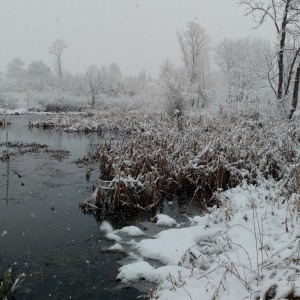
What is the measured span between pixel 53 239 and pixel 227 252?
239 cm

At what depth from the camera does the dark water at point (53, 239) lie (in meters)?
3.55

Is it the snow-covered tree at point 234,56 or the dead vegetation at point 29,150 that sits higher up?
the snow-covered tree at point 234,56

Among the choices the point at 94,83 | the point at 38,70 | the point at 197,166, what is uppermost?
the point at 38,70

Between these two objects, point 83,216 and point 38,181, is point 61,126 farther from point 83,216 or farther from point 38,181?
point 83,216

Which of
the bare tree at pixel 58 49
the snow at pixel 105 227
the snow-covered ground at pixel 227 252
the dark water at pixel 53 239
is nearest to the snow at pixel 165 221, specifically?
the snow-covered ground at pixel 227 252

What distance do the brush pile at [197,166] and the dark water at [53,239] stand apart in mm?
675

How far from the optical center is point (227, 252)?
147 inches

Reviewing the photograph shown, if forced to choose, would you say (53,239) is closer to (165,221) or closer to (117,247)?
(117,247)

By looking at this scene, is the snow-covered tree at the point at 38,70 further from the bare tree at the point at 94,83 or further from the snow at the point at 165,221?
the snow at the point at 165,221

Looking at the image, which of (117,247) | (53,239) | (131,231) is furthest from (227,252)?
(53,239)

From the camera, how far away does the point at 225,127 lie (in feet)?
27.7

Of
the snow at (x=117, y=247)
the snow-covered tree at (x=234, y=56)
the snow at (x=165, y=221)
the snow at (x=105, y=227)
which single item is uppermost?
the snow-covered tree at (x=234, y=56)

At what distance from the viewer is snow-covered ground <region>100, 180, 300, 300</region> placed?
2.75 meters

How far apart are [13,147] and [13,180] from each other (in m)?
4.70
